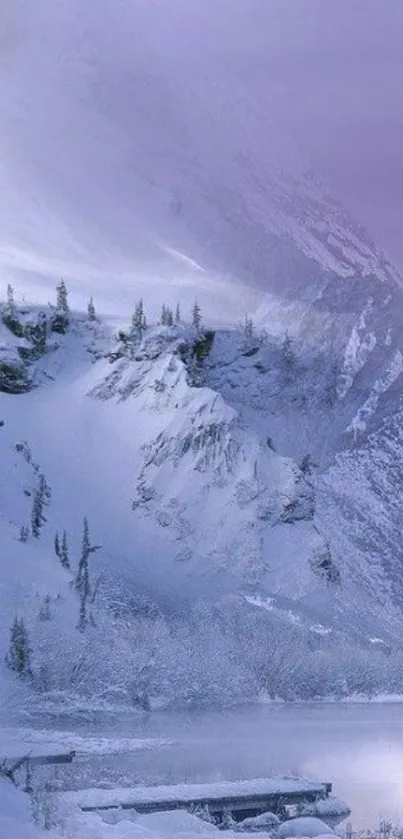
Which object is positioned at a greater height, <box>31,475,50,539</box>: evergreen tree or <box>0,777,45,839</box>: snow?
<box>31,475,50,539</box>: evergreen tree

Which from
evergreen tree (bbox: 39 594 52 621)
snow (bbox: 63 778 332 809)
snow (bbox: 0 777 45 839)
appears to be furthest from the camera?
evergreen tree (bbox: 39 594 52 621)

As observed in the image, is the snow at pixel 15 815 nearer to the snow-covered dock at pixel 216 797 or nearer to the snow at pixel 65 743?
the snow-covered dock at pixel 216 797

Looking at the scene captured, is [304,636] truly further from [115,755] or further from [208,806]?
[208,806]

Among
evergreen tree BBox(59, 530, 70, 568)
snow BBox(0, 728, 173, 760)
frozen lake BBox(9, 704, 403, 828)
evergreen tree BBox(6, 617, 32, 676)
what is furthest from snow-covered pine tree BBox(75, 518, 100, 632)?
snow BBox(0, 728, 173, 760)

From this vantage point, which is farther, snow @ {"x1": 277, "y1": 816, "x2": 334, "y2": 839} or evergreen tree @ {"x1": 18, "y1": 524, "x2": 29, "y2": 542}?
evergreen tree @ {"x1": 18, "y1": 524, "x2": 29, "y2": 542}

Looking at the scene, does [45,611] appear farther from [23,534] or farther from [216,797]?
[216,797]

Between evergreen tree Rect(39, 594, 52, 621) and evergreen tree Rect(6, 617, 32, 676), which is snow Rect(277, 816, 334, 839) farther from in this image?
evergreen tree Rect(39, 594, 52, 621)

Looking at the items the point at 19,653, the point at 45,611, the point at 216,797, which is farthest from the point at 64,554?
the point at 216,797
